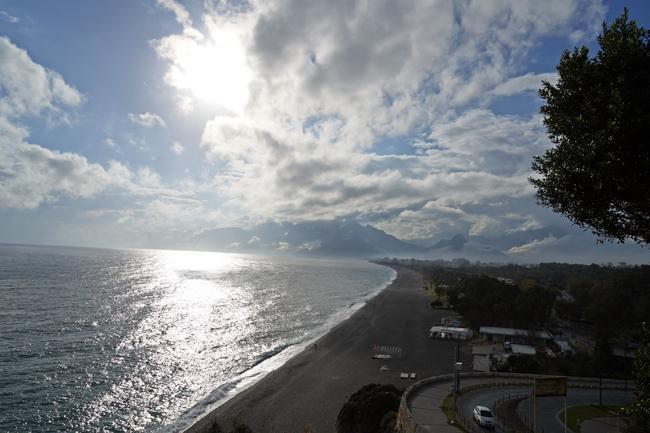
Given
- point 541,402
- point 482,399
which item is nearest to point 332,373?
point 482,399

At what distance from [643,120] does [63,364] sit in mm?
54181

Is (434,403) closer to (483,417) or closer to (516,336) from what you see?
(483,417)

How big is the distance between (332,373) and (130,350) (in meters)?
27.4

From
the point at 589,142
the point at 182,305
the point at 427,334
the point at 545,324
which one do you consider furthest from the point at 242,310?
the point at 589,142

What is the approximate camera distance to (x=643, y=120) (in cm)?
1144

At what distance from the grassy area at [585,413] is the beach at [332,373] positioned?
1783cm

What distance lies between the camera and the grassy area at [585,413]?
24.8 metres

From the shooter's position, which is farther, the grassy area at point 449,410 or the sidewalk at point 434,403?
the grassy area at point 449,410

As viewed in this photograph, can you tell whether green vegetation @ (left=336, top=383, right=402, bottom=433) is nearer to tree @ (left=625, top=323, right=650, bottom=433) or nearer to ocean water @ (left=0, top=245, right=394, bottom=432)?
ocean water @ (left=0, top=245, right=394, bottom=432)

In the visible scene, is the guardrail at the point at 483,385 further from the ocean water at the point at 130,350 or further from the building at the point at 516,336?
the building at the point at 516,336

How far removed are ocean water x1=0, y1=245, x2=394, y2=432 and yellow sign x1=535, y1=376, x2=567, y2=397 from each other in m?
28.5

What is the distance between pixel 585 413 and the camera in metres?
26.2

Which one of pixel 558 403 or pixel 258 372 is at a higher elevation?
pixel 558 403

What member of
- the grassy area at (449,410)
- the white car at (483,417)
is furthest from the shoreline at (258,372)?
the white car at (483,417)
